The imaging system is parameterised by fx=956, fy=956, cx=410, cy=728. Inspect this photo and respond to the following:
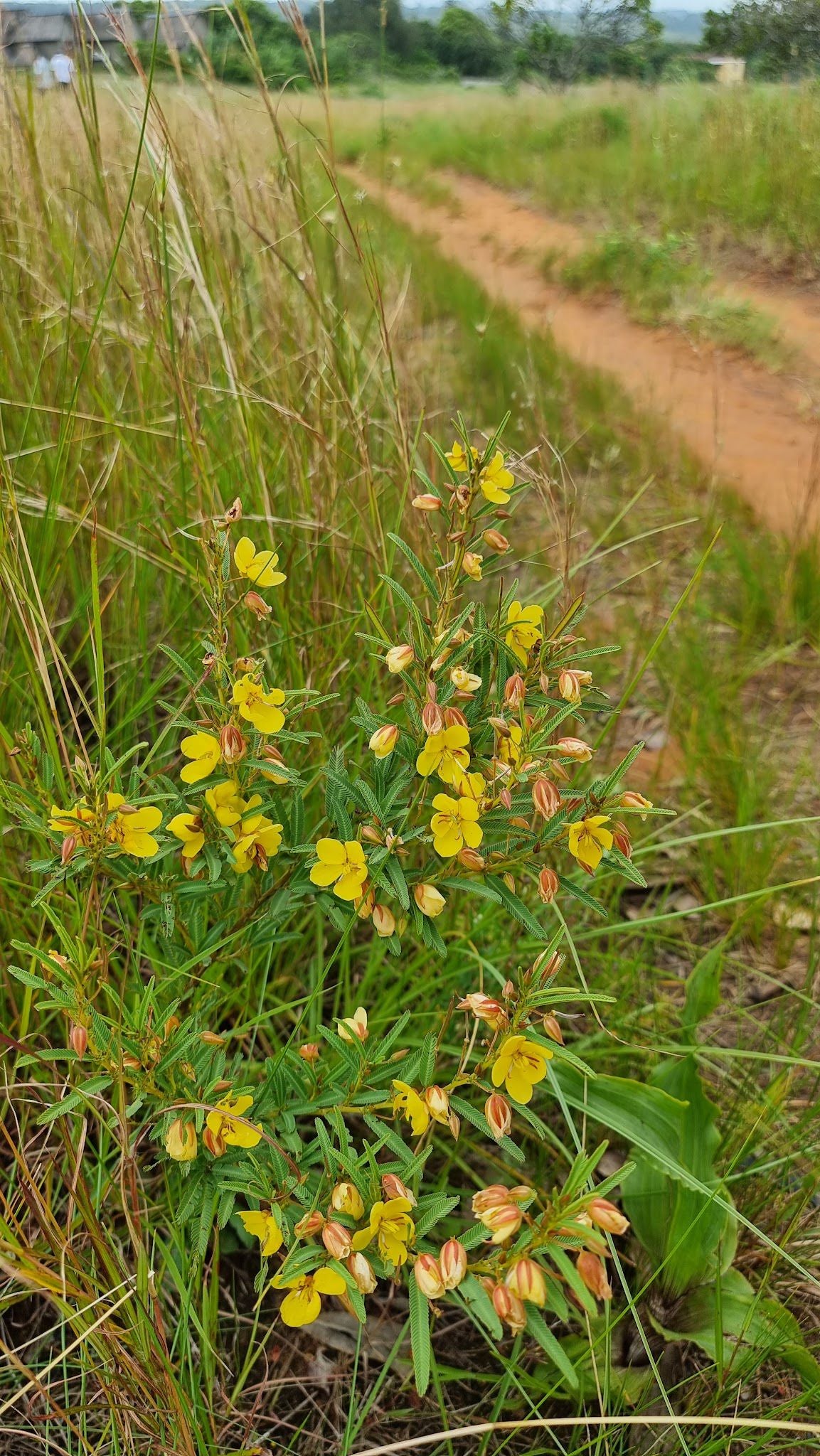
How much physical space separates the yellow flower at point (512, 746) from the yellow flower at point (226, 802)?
0.86ft

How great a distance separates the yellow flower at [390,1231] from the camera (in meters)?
0.77

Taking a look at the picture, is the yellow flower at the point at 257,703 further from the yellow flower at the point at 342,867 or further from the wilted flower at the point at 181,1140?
the wilted flower at the point at 181,1140

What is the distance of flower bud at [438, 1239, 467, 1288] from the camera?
2.37 feet

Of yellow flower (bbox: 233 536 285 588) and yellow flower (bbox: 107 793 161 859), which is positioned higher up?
yellow flower (bbox: 233 536 285 588)

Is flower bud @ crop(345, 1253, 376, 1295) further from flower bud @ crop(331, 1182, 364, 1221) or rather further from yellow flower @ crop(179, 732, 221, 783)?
yellow flower @ crop(179, 732, 221, 783)

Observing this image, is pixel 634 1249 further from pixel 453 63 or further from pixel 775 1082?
pixel 453 63

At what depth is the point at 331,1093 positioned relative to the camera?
3.12ft

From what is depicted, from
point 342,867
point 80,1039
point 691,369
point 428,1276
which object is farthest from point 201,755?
point 691,369

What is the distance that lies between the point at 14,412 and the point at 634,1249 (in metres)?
1.71

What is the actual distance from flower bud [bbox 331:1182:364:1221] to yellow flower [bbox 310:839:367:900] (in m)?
0.24

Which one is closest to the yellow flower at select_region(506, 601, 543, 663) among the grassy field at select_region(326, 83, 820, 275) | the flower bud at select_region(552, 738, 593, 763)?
the flower bud at select_region(552, 738, 593, 763)

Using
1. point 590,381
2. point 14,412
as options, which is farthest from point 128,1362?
point 590,381

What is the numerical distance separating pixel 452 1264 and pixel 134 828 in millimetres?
458

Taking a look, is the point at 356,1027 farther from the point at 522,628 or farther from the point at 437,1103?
the point at 522,628
